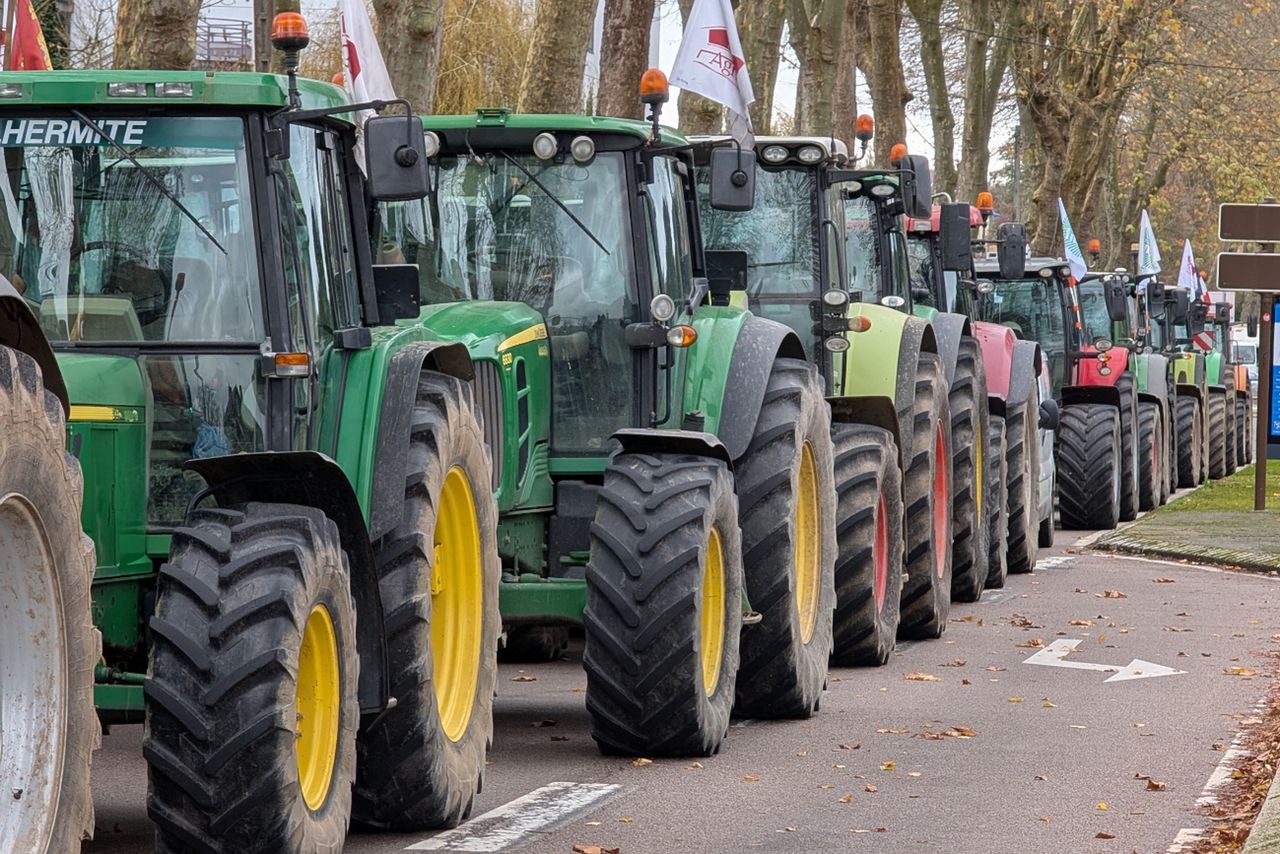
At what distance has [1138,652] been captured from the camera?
490 inches

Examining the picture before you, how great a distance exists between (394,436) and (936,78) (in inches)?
1182

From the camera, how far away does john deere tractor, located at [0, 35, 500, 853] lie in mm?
5895

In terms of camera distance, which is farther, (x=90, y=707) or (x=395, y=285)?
(x=395, y=285)

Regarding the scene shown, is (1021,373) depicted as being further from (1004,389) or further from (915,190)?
(915,190)

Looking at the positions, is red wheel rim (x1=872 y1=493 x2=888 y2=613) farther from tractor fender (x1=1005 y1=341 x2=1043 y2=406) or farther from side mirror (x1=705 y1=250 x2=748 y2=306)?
tractor fender (x1=1005 y1=341 x2=1043 y2=406)

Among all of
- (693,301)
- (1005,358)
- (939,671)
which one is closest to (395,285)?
(693,301)

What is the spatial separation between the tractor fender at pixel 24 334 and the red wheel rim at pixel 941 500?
8.92 meters

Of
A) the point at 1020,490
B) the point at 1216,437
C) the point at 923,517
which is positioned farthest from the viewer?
the point at 1216,437

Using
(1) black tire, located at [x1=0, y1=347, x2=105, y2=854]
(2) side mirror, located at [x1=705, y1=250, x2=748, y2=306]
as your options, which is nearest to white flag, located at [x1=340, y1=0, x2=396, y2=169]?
(2) side mirror, located at [x1=705, y1=250, x2=748, y2=306]

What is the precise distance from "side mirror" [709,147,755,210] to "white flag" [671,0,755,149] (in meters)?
4.71

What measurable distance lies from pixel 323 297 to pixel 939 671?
559 cm

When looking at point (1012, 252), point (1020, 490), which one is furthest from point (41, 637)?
point (1012, 252)

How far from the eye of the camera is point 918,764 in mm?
8852

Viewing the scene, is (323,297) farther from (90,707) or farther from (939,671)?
(939,671)
